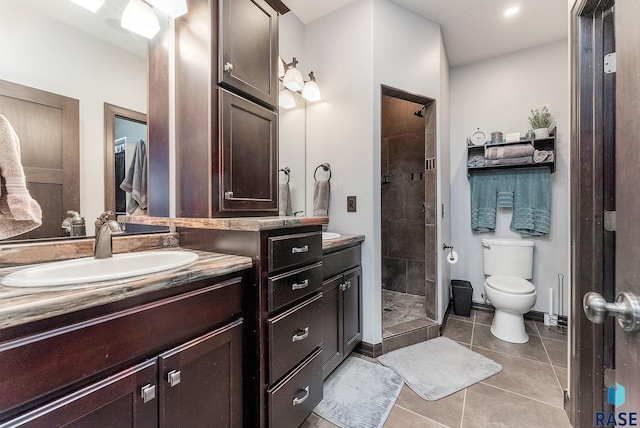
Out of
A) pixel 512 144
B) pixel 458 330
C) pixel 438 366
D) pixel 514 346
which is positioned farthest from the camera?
pixel 512 144

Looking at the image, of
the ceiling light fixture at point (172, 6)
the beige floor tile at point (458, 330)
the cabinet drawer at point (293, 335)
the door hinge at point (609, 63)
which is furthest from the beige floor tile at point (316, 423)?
the ceiling light fixture at point (172, 6)

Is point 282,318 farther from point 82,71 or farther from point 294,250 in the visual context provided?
point 82,71

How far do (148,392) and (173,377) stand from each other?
0.23ft

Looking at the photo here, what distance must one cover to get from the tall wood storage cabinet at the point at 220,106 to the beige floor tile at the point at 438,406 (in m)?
1.36

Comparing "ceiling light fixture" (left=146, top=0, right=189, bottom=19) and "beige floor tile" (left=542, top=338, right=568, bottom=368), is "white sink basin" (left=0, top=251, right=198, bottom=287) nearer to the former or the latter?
"ceiling light fixture" (left=146, top=0, right=189, bottom=19)

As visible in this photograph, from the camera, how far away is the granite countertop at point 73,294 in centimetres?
57

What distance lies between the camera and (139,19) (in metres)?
1.21

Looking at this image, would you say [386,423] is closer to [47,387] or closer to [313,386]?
[313,386]

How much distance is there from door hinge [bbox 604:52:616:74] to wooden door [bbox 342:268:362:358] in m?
Answer: 1.55

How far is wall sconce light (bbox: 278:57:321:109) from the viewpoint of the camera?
2018mm

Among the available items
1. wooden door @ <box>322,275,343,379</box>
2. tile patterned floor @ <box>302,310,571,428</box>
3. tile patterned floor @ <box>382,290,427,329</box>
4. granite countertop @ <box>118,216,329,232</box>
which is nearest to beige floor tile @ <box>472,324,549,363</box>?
tile patterned floor @ <box>302,310,571,428</box>

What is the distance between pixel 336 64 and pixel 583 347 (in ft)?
7.41

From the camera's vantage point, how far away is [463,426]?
1375mm

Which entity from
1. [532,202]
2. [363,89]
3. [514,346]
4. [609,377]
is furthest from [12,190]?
[532,202]
